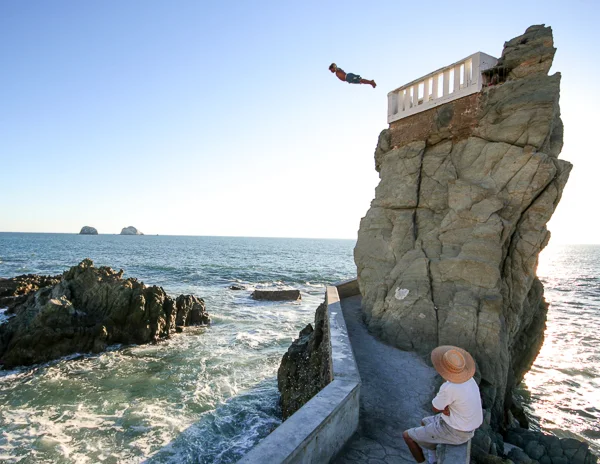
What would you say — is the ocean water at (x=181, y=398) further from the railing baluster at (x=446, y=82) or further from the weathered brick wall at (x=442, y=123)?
the railing baluster at (x=446, y=82)

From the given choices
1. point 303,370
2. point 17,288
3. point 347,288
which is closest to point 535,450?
point 303,370

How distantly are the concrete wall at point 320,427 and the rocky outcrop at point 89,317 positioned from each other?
13.2 m

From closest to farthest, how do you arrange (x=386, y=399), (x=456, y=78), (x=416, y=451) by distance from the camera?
(x=416, y=451) < (x=386, y=399) < (x=456, y=78)

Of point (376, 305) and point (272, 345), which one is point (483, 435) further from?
point (272, 345)

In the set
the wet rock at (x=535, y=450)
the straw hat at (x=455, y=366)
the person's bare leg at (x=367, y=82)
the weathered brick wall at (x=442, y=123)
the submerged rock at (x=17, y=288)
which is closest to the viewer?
the straw hat at (x=455, y=366)

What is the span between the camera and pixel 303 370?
33.4 ft

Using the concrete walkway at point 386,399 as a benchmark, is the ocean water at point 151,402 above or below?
below

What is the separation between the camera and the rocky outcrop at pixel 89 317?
14.3 m

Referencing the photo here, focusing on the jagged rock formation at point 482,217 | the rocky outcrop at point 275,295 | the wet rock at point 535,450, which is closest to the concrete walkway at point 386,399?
the jagged rock formation at point 482,217

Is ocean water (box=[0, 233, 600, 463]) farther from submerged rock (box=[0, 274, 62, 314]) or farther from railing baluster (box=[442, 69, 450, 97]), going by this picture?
railing baluster (box=[442, 69, 450, 97])

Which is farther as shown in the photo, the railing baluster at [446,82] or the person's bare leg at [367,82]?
the person's bare leg at [367,82]

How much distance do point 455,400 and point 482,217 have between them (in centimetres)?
507

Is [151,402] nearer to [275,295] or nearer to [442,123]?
[442,123]

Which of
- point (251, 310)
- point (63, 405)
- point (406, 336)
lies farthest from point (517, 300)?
point (251, 310)
